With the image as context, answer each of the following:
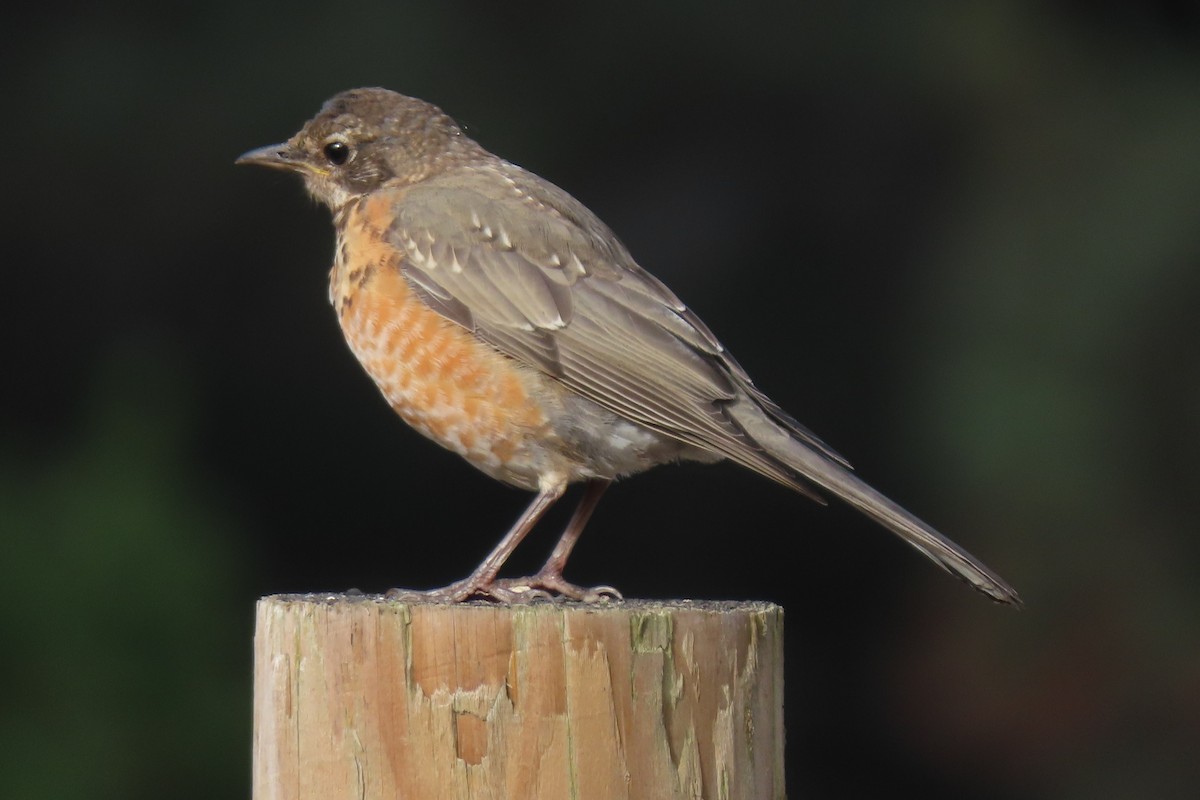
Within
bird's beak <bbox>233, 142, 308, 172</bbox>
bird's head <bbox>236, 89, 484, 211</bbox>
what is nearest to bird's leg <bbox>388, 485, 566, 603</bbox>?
bird's head <bbox>236, 89, 484, 211</bbox>

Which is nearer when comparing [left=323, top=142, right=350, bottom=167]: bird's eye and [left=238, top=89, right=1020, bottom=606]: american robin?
[left=238, top=89, right=1020, bottom=606]: american robin

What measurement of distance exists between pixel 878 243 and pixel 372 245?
3.02 meters

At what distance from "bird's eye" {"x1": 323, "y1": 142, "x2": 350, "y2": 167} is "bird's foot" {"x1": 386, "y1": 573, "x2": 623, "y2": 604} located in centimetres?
113

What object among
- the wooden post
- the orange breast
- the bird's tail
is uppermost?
the orange breast

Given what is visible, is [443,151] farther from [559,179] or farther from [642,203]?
[642,203]

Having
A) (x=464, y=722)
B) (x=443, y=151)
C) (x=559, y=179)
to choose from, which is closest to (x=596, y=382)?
(x=443, y=151)

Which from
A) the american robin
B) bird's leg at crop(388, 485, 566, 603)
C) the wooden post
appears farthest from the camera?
the american robin

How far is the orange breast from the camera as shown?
335cm

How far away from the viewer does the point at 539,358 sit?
11.2ft

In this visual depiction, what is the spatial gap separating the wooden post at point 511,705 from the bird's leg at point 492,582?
438 mm

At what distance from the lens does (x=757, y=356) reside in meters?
6.11

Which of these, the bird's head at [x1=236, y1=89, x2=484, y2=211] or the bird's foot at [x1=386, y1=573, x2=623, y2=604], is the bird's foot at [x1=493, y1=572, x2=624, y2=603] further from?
the bird's head at [x1=236, y1=89, x2=484, y2=211]

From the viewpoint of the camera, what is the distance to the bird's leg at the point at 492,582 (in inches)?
119

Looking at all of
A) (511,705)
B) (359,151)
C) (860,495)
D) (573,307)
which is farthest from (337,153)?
(511,705)
